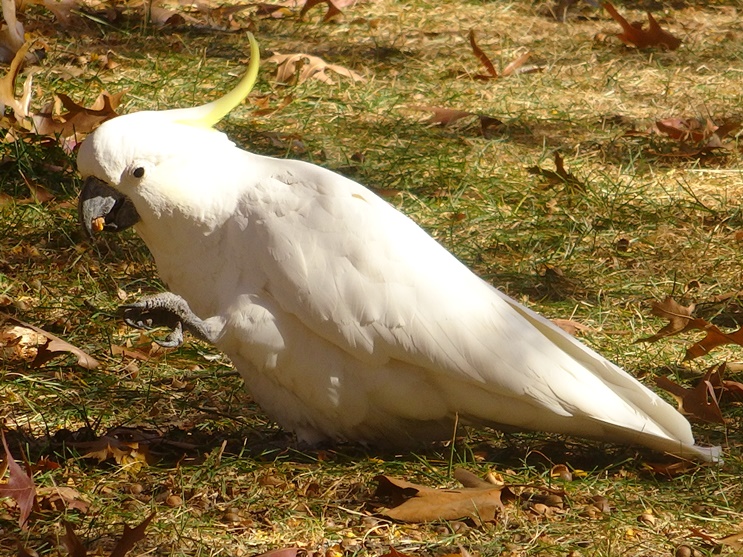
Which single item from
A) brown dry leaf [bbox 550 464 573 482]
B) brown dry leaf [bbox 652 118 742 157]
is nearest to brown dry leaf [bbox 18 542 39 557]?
brown dry leaf [bbox 550 464 573 482]

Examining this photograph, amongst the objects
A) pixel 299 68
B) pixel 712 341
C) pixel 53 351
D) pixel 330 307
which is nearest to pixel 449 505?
pixel 330 307

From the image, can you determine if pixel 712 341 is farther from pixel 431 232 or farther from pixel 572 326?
pixel 431 232

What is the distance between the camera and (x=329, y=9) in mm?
5348

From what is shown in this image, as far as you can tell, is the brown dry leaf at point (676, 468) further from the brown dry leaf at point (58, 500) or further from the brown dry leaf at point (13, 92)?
the brown dry leaf at point (13, 92)

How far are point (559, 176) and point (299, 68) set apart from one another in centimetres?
141

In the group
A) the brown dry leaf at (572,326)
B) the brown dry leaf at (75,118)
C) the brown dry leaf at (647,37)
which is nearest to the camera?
the brown dry leaf at (572,326)

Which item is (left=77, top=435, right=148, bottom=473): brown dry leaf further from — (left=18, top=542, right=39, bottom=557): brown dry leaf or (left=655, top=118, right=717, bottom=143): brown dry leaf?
(left=655, top=118, right=717, bottom=143): brown dry leaf

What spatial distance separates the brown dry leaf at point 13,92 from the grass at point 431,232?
0.15 meters

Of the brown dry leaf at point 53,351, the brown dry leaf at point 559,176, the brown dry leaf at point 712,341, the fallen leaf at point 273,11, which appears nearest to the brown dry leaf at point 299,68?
the fallen leaf at point 273,11

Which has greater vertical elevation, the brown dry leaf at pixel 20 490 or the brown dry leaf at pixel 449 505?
the brown dry leaf at pixel 20 490

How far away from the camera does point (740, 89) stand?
475 cm

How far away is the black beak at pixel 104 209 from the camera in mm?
2322

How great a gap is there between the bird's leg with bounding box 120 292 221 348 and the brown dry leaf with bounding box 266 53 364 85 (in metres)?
2.55

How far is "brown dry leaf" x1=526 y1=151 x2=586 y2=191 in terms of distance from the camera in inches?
149
